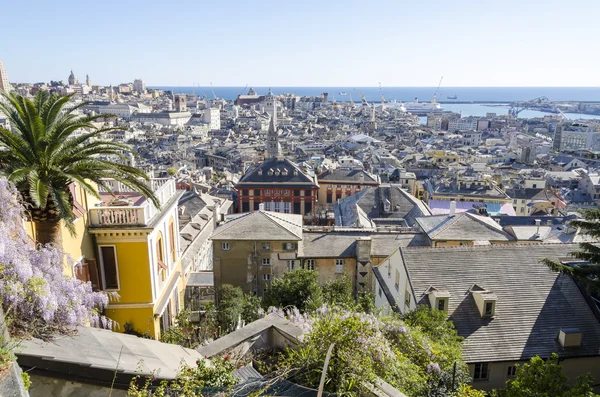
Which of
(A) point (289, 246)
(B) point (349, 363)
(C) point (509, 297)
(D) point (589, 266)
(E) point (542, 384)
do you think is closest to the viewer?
(B) point (349, 363)

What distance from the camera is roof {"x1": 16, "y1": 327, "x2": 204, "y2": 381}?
26.1ft

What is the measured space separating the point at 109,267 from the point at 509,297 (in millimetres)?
16439

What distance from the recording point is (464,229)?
31.1 meters

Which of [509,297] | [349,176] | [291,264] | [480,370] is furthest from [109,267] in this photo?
[349,176]

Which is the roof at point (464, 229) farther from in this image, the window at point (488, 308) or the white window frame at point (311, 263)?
the window at point (488, 308)

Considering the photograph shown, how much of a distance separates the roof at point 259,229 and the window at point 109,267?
54.5 feet

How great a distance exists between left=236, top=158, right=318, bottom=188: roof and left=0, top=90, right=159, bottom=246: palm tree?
5254cm

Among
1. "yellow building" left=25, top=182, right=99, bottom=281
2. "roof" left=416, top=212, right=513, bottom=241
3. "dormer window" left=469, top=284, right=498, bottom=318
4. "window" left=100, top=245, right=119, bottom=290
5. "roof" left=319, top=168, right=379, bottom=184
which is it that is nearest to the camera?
"yellow building" left=25, top=182, right=99, bottom=281

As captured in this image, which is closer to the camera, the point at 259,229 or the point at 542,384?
the point at 542,384

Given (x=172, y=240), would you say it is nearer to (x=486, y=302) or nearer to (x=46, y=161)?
(x=46, y=161)

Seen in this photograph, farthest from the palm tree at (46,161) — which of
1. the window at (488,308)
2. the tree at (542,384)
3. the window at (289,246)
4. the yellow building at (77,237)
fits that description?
the window at (289,246)

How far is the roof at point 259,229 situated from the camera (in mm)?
31584

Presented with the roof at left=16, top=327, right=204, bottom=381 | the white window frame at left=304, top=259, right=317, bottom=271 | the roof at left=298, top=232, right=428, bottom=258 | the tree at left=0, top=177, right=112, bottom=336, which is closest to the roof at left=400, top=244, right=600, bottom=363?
the roof at left=298, top=232, right=428, bottom=258

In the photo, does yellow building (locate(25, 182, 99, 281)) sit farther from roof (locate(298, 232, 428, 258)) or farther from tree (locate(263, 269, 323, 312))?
roof (locate(298, 232, 428, 258))
